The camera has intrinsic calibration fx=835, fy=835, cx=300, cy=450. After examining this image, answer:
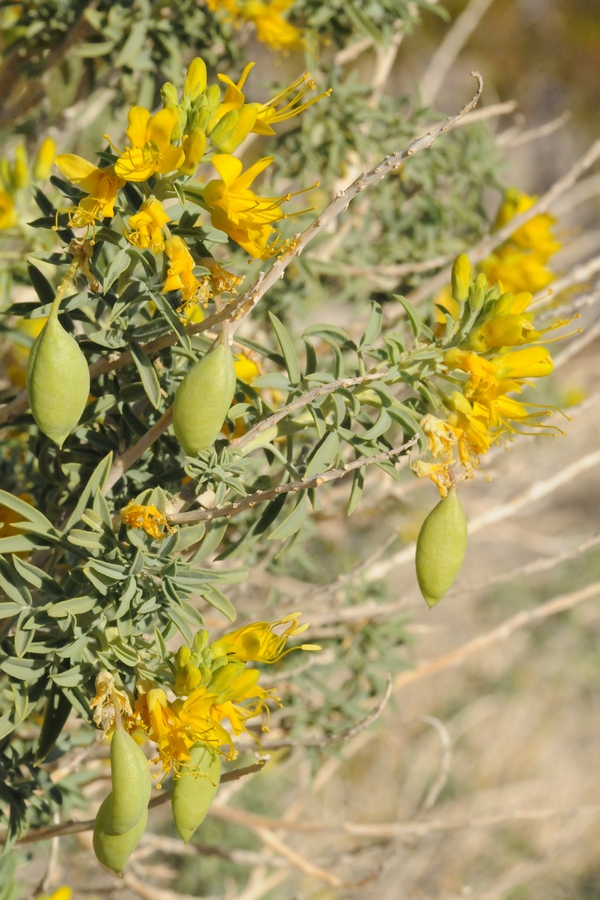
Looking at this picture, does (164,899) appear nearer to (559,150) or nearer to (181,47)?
(181,47)

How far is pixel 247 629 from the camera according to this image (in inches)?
20.6

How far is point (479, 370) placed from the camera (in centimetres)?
50

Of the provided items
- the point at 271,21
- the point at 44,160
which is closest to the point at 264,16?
the point at 271,21


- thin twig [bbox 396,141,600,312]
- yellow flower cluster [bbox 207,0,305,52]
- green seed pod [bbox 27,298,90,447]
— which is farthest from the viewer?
thin twig [bbox 396,141,600,312]

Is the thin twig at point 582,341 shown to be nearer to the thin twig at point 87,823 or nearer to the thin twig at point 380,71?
the thin twig at point 380,71

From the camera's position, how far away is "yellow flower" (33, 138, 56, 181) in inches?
36.2

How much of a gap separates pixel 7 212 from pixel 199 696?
0.65 metres

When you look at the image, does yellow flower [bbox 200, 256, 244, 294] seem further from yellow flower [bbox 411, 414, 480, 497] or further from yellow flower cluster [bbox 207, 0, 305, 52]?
yellow flower cluster [bbox 207, 0, 305, 52]

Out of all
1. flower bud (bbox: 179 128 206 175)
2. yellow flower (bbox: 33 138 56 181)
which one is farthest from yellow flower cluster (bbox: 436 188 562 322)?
flower bud (bbox: 179 128 206 175)

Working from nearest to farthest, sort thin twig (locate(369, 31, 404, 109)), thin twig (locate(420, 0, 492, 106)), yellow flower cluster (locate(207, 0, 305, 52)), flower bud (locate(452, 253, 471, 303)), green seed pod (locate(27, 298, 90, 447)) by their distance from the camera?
green seed pod (locate(27, 298, 90, 447)) → flower bud (locate(452, 253, 471, 303)) → yellow flower cluster (locate(207, 0, 305, 52)) → thin twig (locate(369, 31, 404, 109)) → thin twig (locate(420, 0, 492, 106))

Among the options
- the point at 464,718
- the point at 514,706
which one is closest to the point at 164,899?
the point at 464,718

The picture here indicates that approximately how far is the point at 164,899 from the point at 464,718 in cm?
171

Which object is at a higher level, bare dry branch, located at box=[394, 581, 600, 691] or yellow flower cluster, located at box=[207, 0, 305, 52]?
yellow flower cluster, located at box=[207, 0, 305, 52]

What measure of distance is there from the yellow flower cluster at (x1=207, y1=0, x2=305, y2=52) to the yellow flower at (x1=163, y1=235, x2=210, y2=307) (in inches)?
19.7
